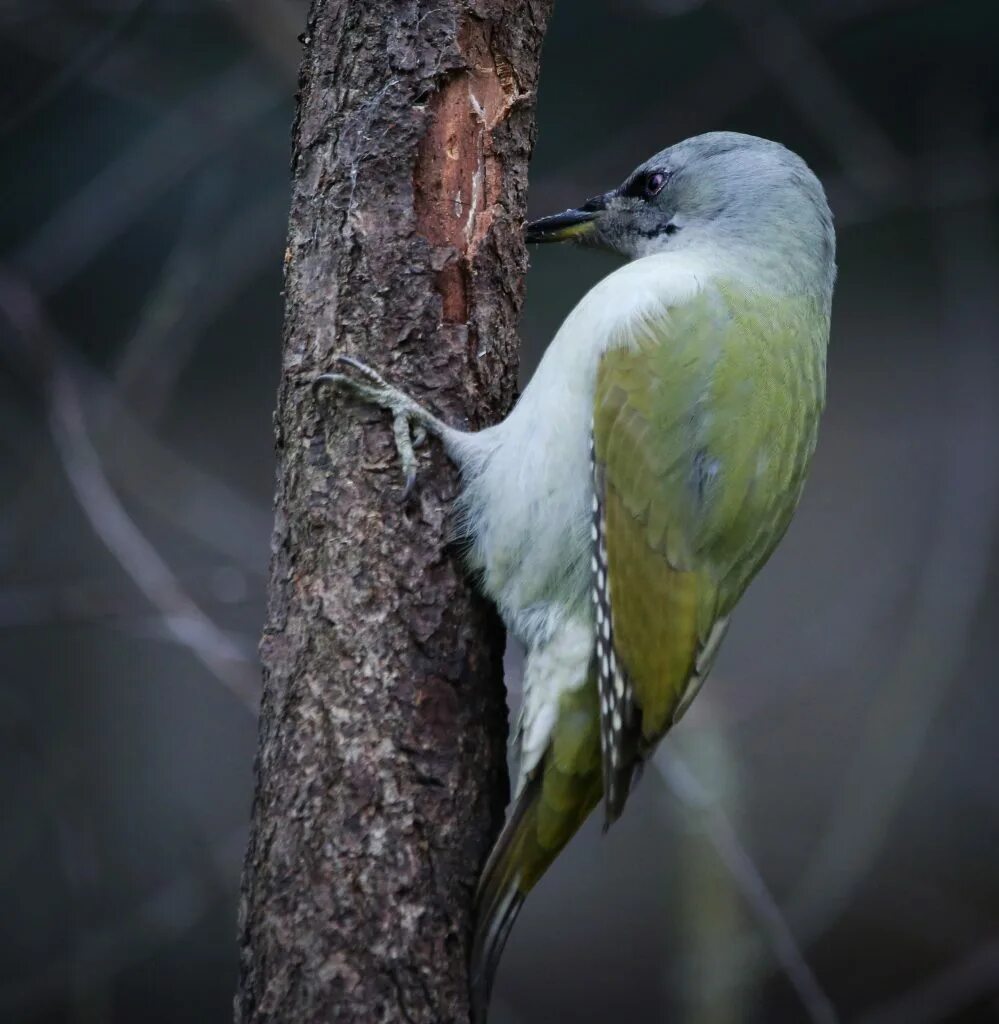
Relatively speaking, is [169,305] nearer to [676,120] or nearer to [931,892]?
[676,120]

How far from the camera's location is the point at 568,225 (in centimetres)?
310

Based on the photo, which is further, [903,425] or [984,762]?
[903,425]

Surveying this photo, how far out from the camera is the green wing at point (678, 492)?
8.13ft

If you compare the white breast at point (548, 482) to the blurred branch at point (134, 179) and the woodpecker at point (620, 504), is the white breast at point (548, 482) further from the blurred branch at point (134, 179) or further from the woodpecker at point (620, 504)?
the blurred branch at point (134, 179)

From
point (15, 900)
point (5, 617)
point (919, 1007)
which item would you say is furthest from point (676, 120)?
point (15, 900)

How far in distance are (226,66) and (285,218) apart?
0.64 metres

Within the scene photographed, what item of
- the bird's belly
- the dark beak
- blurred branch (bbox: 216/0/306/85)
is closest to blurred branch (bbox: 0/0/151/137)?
blurred branch (bbox: 216/0/306/85)

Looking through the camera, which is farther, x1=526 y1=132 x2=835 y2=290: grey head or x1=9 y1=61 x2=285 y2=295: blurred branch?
Result: x1=9 y1=61 x2=285 y2=295: blurred branch

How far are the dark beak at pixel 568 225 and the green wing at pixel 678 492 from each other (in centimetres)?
50

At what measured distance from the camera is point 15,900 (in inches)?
178

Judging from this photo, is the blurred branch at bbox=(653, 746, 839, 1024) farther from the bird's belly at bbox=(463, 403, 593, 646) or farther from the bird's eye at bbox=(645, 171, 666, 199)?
the bird's eye at bbox=(645, 171, 666, 199)

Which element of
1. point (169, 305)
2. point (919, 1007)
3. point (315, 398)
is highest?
point (169, 305)

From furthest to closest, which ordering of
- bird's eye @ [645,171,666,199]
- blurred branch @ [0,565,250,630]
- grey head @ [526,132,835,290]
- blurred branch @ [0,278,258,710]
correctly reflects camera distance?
1. blurred branch @ [0,565,250,630]
2. blurred branch @ [0,278,258,710]
3. bird's eye @ [645,171,666,199]
4. grey head @ [526,132,835,290]

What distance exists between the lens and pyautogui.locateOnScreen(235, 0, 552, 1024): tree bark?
2166 millimetres
